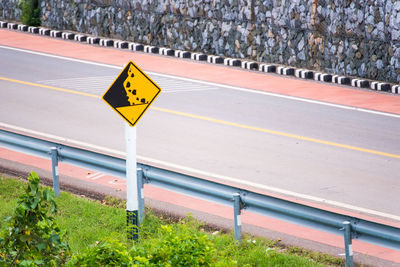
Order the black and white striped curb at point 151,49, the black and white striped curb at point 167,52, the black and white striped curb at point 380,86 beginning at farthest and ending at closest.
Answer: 1. the black and white striped curb at point 151,49
2. the black and white striped curb at point 167,52
3. the black and white striped curb at point 380,86

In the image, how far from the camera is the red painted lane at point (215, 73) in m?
18.0

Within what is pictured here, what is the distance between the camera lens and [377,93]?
18688 mm

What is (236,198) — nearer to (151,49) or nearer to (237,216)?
(237,216)

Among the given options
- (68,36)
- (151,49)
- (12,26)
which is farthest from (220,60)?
(12,26)

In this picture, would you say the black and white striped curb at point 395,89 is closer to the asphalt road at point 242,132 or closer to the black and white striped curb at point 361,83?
the black and white striped curb at point 361,83

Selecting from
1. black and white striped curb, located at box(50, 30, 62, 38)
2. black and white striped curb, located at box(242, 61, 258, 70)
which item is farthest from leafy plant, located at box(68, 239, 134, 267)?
black and white striped curb, located at box(50, 30, 62, 38)

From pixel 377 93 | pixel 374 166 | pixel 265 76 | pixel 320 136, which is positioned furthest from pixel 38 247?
pixel 265 76

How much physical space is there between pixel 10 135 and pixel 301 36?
11.1m

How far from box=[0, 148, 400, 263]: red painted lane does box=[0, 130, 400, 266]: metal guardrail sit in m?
0.95

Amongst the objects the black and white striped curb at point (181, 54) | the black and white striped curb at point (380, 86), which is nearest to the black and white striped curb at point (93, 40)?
the black and white striped curb at point (181, 54)

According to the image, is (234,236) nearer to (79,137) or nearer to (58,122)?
(79,137)

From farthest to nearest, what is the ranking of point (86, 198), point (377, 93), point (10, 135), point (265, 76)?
point (265, 76)
point (377, 93)
point (10, 135)
point (86, 198)

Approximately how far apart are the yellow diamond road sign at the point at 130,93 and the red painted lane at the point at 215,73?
9.19 metres

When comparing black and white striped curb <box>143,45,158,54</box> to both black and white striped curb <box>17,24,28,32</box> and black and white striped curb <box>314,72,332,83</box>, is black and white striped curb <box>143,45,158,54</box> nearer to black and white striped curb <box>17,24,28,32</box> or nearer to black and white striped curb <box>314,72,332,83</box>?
black and white striped curb <box>314,72,332,83</box>
